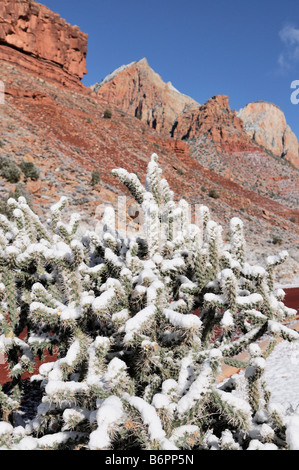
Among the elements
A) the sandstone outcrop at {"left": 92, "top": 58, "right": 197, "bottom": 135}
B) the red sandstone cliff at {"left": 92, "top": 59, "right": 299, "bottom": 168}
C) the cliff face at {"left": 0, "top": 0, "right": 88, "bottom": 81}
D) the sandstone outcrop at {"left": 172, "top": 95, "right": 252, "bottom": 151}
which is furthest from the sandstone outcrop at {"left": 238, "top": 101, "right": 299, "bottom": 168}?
the cliff face at {"left": 0, "top": 0, "right": 88, "bottom": 81}

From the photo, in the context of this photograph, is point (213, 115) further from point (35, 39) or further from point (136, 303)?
point (136, 303)

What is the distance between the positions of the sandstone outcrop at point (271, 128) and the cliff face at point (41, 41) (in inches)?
2798

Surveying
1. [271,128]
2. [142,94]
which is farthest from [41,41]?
[271,128]

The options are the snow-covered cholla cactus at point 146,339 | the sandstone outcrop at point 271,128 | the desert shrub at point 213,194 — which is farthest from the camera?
the sandstone outcrop at point 271,128

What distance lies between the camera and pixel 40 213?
57.7 ft

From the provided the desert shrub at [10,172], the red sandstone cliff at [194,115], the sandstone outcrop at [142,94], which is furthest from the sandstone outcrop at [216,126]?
the desert shrub at [10,172]

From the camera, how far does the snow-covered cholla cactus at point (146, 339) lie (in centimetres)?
263

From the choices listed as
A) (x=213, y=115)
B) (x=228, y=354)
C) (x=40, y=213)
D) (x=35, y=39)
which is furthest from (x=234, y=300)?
→ (x=213, y=115)

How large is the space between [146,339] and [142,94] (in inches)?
4331

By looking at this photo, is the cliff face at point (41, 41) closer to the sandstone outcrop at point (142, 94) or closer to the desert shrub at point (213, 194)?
the desert shrub at point (213, 194)

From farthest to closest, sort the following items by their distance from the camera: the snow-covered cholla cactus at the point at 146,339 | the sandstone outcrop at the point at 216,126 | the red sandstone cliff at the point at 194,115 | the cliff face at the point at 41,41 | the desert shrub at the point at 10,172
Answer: the red sandstone cliff at the point at 194,115 → the sandstone outcrop at the point at 216,126 → the cliff face at the point at 41,41 → the desert shrub at the point at 10,172 → the snow-covered cholla cactus at the point at 146,339
